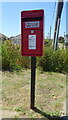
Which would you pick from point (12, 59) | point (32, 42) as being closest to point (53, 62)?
point (12, 59)

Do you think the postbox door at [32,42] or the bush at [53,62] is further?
the bush at [53,62]

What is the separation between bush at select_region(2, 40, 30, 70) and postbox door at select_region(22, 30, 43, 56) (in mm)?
3911

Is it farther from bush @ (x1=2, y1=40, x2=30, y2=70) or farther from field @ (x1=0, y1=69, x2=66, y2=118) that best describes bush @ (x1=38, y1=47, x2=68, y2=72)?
field @ (x1=0, y1=69, x2=66, y2=118)

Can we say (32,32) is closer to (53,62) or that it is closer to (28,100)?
(28,100)

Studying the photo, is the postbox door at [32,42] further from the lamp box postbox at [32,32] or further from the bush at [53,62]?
the bush at [53,62]

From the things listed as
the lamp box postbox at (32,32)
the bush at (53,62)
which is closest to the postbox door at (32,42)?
the lamp box postbox at (32,32)

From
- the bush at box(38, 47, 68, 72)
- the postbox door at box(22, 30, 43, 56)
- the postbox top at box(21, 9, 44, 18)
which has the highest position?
the postbox top at box(21, 9, 44, 18)

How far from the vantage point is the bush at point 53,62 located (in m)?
7.00

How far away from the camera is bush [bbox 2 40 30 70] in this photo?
6.70 m

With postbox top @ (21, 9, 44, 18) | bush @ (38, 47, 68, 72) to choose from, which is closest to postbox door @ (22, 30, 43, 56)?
postbox top @ (21, 9, 44, 18)

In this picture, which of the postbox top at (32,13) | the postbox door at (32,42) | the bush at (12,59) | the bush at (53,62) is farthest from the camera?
the bush at (53,62)

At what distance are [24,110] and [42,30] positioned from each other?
150 centimetres

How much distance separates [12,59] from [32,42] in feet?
14.1

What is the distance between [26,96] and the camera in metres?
3.73
